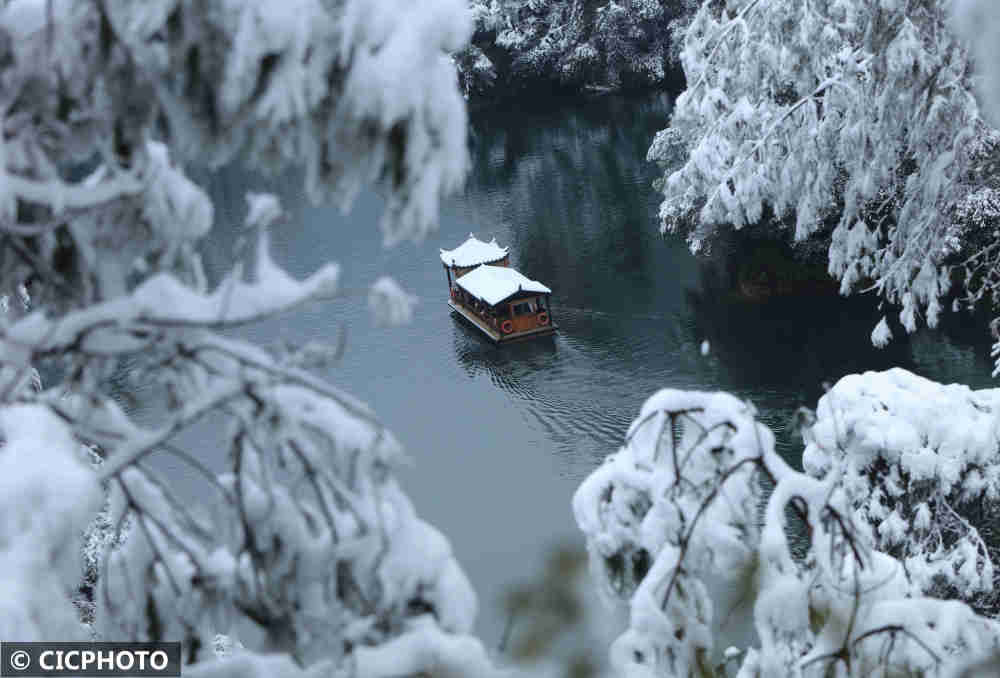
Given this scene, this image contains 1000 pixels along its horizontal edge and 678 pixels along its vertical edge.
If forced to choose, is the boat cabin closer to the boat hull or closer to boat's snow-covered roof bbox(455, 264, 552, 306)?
boat's snow-covered roof bbox(455, 264, 552, 306)

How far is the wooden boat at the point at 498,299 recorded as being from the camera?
19.4 m

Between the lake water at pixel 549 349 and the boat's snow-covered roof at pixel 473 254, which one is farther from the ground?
the boat's snow-covered roof at pixel 473 254

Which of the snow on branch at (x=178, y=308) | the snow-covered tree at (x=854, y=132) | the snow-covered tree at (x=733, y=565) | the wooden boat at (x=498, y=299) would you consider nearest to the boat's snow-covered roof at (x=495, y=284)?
the wooden boat at (x=498, y=299)

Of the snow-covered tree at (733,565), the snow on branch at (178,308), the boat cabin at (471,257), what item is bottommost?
the boat cabin at (471,257)

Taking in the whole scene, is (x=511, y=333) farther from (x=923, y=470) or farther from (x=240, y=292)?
(x=240, y=292)

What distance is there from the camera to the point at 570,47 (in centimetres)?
3697

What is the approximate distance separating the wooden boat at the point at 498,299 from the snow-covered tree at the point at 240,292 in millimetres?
16544

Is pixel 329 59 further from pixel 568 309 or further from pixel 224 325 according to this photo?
pixel 568 309

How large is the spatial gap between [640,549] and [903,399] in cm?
426

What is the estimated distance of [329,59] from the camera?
99.7 inches

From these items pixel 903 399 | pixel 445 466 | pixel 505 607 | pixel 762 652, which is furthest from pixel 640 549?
pixel 445 466

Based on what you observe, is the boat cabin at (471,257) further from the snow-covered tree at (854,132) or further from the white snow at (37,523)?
the white snow at (37,523)

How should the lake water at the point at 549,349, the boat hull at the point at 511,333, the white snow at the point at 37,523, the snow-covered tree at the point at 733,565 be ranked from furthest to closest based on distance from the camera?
the boat hull at the point at 511,333 → the lake water at the point at 549,349 → the snow-covered tree at the point at 733,565 → the white snow at the point at 37,523

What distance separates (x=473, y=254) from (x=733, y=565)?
1837 centimetres
